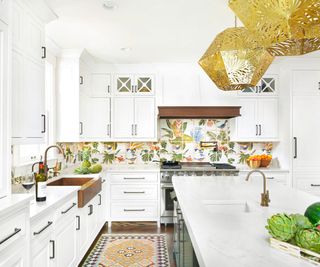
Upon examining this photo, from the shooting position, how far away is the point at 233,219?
1714 mm

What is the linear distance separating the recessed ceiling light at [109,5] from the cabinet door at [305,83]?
3016 millimetres

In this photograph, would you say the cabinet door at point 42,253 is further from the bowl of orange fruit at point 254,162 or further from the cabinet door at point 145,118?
the bowl of orange fruit at point 254,162

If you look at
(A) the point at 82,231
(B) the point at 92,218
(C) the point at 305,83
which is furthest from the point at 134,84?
(C) the point at 305,83

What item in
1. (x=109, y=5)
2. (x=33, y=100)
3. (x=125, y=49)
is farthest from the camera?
(x=125, y=49)

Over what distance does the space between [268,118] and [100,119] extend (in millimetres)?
2707

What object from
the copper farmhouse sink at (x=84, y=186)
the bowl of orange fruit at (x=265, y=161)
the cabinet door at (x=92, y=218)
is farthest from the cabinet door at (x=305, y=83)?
the cabinet door at (x=92, y=218)

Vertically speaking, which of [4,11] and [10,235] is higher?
[4,11]

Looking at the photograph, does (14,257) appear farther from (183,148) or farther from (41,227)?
(183,148)

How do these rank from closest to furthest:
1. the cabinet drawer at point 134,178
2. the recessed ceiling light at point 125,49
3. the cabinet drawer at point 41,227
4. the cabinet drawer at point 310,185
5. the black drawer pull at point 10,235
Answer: the black drawer pull at point 10,235
the cabinet drawer at point 41,227
the recessed ceiling light at point 125,49
the cabinet drawer at point 310,185
the cabinet drawer at point 134,178

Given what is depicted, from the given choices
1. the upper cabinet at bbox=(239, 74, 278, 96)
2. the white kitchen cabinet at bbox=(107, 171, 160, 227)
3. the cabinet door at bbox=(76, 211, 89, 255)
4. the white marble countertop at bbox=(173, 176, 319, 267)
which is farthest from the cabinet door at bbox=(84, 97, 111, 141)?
the upper cabinet at bbox=(239, 74, 278, 96)

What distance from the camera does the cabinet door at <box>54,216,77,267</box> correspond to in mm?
2409

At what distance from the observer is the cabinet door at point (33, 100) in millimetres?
2432

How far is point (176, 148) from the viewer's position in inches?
201

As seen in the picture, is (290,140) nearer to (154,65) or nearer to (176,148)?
(176,148)
